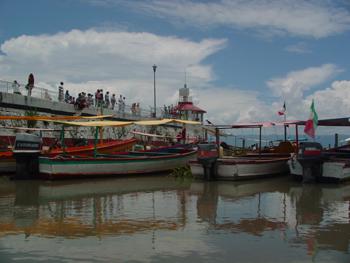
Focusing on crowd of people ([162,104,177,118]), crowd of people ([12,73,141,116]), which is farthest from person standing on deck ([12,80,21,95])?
crowd of people ([162,104,177,118])

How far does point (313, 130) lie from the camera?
18.5 metres

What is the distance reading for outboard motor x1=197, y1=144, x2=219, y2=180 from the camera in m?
18.3

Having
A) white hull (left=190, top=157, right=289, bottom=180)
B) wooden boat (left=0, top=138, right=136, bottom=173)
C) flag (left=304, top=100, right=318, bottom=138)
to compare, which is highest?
flag (left=304, top=100, right=318, bottom=138)

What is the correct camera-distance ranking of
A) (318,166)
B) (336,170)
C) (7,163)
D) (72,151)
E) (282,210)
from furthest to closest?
(72,151) < (7,163) < (318,166) < (336,170) < (282,210)

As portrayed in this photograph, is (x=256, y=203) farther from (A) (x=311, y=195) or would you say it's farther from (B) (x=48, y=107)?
(B) (x=48, y=107)

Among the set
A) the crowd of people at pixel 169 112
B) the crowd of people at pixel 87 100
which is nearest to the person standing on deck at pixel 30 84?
the crowd of people at pixel 87 100

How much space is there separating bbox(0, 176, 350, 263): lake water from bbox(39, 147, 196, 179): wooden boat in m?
1.45

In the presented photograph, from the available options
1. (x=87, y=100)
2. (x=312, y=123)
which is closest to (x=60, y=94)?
(x=87, y=100)

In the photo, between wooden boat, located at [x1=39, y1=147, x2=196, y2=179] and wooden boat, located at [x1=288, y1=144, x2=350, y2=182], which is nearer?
wooden boat, located at [x1=288, y1=144, x2=350, y2=182]

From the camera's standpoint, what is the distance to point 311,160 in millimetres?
17406

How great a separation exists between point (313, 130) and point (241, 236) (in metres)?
10.6

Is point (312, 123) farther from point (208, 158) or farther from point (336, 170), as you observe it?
point (208, 158)

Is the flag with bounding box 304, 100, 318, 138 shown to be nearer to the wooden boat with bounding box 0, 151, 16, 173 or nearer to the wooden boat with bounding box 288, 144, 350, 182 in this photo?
the wooden boat with bounding box 288, 144, 350, 182

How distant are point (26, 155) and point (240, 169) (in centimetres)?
888
